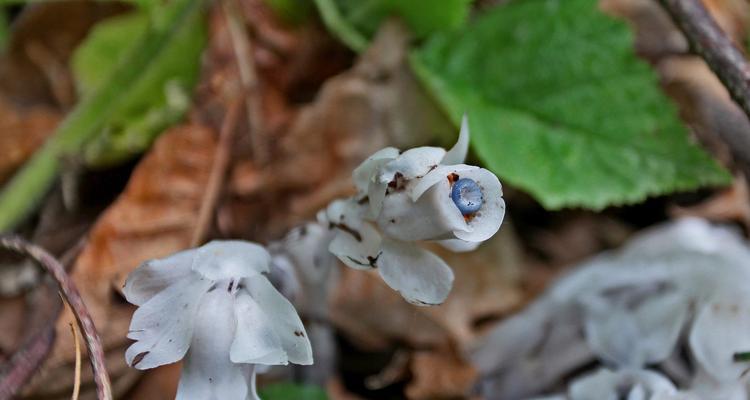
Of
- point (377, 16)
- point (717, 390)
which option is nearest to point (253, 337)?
point (717, 390)

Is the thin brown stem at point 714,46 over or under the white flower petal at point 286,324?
under

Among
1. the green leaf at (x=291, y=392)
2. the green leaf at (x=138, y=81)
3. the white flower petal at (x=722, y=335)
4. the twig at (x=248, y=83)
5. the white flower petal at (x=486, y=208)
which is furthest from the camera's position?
the twig at (x=248, y=83)

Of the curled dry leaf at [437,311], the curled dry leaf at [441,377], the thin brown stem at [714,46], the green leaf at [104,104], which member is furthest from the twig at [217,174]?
the thin brown stem at [714,46]

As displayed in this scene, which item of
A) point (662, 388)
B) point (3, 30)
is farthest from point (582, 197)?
point (3, 30)

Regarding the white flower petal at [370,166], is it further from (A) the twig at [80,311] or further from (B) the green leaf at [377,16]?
(B) the green leaf at [377,16]

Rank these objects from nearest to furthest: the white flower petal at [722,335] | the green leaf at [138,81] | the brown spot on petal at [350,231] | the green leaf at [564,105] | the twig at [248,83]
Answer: the brown spot on petal at [350,231] → the white flower petal at [722,335] → the green leaf at [564,105] → the green leaf at [138,81] → the twig at [248,83]
